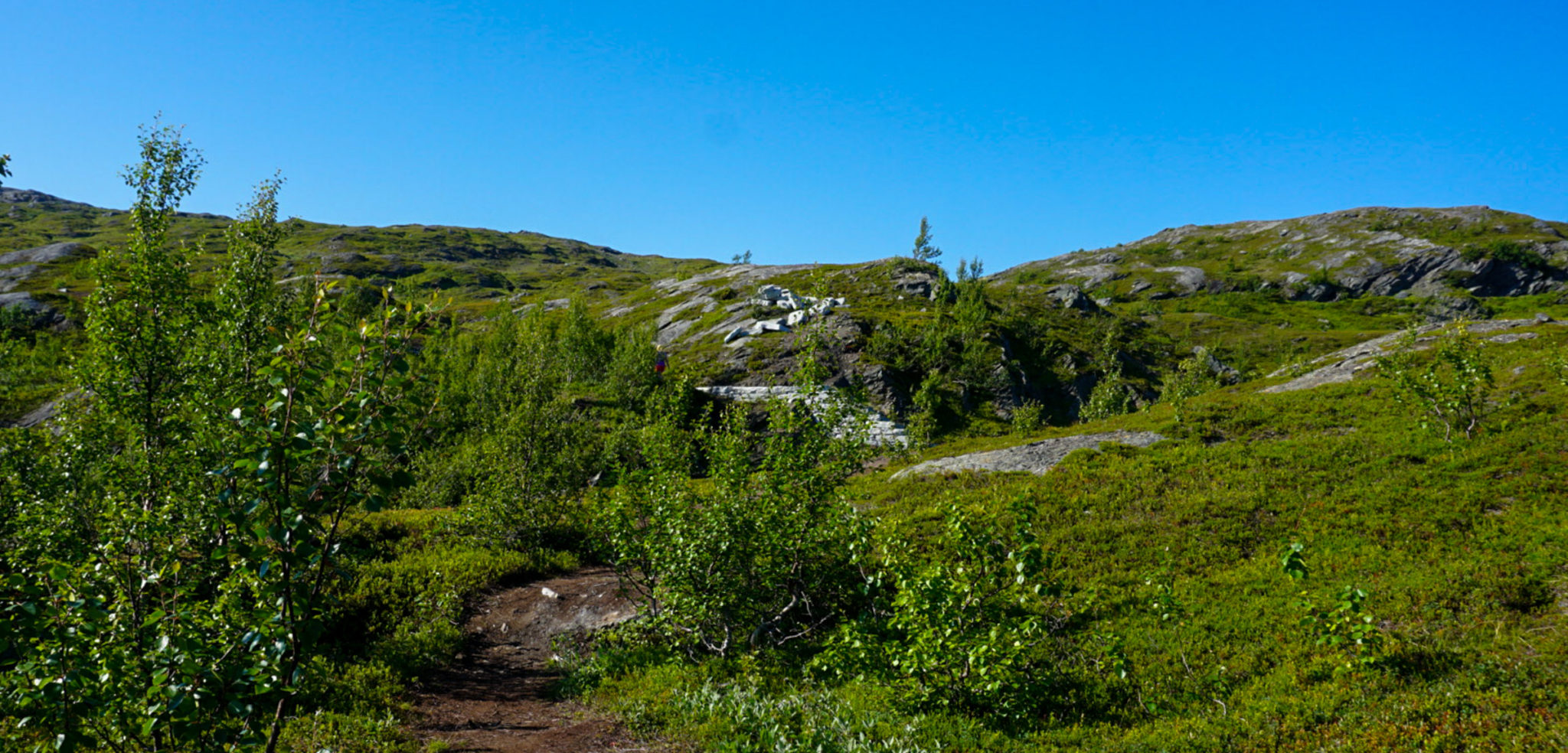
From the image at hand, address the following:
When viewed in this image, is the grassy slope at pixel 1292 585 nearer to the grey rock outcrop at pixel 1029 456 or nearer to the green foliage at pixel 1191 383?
the grey rock outcrop at pixel 1029 456

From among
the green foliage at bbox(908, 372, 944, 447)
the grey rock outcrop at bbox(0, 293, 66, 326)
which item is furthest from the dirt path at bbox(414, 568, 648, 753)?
the grey rock outcrop at bbox(0, 293, 66, 326)

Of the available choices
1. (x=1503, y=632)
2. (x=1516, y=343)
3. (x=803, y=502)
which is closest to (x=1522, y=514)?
(x=1503, y=632)

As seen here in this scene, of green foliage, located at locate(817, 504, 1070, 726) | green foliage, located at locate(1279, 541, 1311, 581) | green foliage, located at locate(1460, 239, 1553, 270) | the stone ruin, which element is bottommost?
green foliage, located at locate(817, 504, 1070, 726)

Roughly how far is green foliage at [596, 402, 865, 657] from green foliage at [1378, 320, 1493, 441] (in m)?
19.4

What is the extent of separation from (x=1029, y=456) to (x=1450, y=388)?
42.5ft

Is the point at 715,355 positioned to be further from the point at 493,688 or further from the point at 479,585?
the point at 493,688

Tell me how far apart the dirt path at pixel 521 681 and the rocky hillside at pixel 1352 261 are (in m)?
147

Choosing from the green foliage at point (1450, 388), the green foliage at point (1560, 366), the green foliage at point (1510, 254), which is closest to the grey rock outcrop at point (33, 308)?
the green foliage at point (1450, 388)

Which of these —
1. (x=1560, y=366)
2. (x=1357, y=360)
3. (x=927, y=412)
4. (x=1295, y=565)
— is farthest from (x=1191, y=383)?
(x=1295, y=565)

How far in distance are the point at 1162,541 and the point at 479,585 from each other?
20.4 meters

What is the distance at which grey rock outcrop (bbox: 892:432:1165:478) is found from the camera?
26000 mm

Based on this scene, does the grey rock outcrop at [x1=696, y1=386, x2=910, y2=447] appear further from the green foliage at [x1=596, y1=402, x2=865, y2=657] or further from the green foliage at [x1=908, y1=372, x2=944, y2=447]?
the green foliage at [x1=908, y1=372, x2=944, y2=447]

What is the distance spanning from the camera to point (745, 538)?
46.8ft

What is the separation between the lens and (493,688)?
15328 mm
